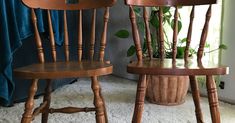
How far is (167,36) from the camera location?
2266 millimetres

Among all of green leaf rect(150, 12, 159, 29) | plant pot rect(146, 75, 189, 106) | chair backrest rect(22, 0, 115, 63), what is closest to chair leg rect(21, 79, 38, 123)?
chair backrest rect(22, 0, 115, 63)

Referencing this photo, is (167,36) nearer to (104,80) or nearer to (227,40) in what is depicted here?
(227,40)

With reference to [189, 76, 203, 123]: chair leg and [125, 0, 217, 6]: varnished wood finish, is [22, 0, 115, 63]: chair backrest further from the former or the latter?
[189, 76, 203, 123]: chair leg

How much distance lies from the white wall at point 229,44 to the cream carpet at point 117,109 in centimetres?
10

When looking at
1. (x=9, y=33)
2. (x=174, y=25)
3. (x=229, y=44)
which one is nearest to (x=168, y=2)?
(x=174, y=25)

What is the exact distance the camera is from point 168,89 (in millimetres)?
1875


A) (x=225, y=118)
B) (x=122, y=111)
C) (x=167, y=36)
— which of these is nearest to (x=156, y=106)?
(x=122, y=111)

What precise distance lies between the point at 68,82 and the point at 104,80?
1.36ft

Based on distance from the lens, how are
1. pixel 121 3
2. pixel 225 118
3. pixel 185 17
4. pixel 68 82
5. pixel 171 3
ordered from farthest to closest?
pixel 121 3 → pixel 68 82 → pixel 185 17 → pixel 225 118 → pixel 171 3

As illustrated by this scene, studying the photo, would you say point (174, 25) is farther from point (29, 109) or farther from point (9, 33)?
point (9, 33)

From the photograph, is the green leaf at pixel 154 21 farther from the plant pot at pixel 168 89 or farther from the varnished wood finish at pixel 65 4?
the varnished wood finish at pixel 65 4

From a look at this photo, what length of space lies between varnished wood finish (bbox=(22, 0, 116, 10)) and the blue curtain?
1.25 feet

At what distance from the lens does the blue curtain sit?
64.6 inches

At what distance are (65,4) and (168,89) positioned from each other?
889 millimetres
